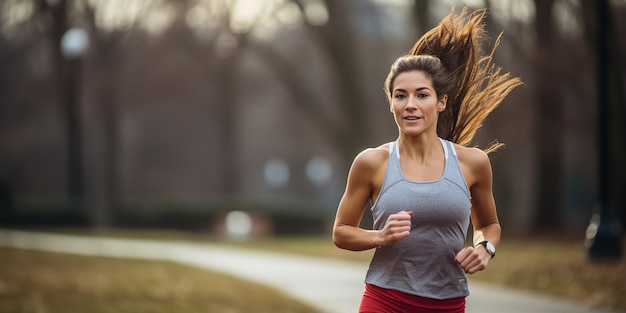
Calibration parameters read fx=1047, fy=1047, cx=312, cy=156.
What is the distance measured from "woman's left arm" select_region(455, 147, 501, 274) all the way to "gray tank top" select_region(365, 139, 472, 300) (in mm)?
92

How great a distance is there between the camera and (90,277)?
42.7 feet

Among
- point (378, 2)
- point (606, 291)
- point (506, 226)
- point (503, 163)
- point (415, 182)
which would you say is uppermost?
point (378, 2)

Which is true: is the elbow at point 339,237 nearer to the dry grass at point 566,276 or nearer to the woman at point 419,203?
the woman at point 419,203

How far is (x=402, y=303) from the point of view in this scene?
4152mm

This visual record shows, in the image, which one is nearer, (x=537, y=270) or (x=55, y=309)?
(x=55, y=309)

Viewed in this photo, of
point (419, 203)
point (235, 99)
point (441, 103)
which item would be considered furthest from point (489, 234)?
point (235, 99)

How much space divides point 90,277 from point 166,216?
81.6 ft

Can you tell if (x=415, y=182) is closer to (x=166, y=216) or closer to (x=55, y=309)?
(x=55, y=309)

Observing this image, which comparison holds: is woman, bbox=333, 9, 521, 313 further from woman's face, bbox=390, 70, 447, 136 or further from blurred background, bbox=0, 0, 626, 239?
blurred background, bbox=0, 0, 626, 239

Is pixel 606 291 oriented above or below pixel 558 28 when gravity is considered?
below

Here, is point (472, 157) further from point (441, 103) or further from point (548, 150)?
point (548, 150)

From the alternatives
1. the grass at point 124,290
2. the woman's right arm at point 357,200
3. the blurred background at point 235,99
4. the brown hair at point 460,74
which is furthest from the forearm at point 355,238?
the blurred background at point 235,99

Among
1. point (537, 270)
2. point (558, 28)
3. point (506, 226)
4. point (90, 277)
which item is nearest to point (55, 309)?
point (90, 277)

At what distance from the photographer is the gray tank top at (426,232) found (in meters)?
4.06
